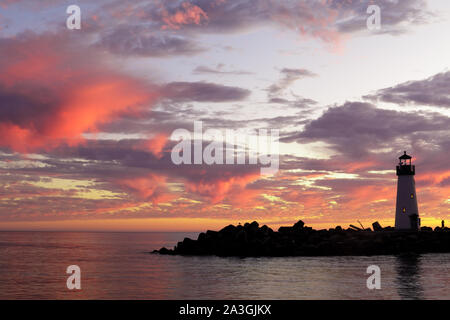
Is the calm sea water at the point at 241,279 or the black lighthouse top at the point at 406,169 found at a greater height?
the black lighthouse top at the point at 406,169

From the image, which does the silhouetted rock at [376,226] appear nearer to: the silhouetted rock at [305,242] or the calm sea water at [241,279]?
the silhouetted rock at [305,242]

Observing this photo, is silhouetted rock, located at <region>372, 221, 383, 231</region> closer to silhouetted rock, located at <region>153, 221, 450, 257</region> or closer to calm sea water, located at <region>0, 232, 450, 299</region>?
silhouetted rock, located at <region>153, 221, 450, 257</region>

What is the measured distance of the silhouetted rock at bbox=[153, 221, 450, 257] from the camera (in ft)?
186

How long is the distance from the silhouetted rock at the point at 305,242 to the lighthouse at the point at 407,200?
3.72ft

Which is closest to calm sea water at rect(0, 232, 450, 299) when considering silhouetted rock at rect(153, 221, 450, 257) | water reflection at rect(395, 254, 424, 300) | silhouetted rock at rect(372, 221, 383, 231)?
water reflection at rect(395, 254, 424, 300)

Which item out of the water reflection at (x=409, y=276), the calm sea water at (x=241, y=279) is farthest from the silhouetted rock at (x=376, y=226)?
the calm sea water at (x=241, y=279)

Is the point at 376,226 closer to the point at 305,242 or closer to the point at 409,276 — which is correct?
the point at 305,242

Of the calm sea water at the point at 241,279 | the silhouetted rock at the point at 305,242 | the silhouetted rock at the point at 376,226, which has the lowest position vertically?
the calm sea water at the point at 241,279

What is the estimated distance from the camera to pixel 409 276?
125 feet

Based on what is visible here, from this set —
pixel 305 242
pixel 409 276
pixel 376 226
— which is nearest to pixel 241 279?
pixel 409 276

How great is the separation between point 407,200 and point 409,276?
869 inches

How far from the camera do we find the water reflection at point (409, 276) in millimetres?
31038
